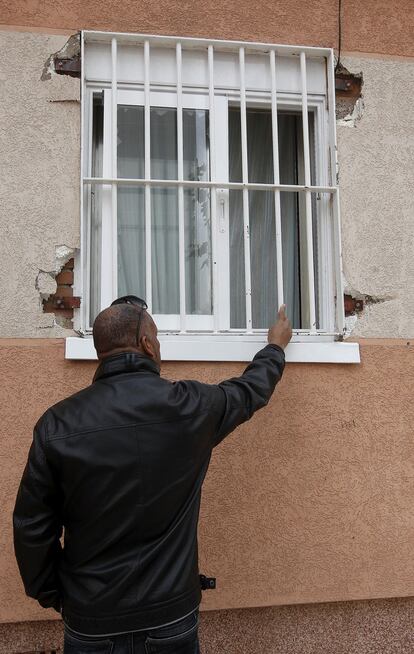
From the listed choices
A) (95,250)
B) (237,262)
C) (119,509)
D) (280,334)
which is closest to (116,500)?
(119,509)

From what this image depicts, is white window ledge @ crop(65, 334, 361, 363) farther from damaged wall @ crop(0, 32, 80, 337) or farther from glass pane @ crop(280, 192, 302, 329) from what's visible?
glass pane @ crop(280, 192, 302, 329)

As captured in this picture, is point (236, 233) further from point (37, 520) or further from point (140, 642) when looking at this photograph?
point (140, 642)

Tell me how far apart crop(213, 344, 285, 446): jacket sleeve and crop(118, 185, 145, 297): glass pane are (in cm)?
98

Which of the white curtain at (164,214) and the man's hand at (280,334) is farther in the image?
the white curtain at (164,214)

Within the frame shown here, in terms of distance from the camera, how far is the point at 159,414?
2.12 meters

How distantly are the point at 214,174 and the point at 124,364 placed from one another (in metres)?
1.51

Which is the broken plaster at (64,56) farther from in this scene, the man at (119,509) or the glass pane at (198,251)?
the man at (119,509)

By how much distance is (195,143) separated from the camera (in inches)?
136

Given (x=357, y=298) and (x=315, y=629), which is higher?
(x=357, y=298)

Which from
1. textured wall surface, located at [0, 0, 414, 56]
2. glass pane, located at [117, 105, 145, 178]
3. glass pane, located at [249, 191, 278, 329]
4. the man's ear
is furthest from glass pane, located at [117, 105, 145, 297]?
the man's ear

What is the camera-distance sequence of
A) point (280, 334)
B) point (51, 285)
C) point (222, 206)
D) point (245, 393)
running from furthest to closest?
1. point (222, 206)
2. point (51, 285)
3. point (280, 334)
4. point (245, 393)

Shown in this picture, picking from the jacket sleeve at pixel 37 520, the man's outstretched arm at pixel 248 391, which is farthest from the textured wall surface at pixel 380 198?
the jacket sleeve at pixel 37 520

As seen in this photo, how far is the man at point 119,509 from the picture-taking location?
208 centimetres

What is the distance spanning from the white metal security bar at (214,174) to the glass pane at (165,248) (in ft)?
0.37
